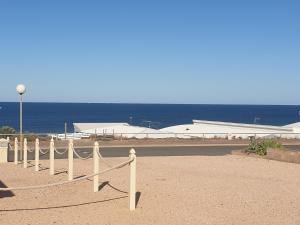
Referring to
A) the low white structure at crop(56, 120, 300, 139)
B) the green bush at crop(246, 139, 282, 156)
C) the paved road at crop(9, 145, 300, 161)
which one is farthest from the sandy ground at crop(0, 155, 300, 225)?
the low white structure at crop(56, 120, 300, 139)

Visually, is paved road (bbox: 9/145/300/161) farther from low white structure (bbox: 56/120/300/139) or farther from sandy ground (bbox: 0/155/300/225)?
low white structure (bbox: 56/120/300/139)

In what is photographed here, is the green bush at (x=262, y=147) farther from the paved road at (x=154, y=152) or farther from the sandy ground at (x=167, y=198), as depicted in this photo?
the sandy ground at (x=167, y=198)

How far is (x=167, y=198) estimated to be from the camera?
11.4 metres

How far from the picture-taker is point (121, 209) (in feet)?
33.6

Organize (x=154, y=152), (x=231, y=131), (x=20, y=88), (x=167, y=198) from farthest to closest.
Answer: (x=231, y=131)
(x=154, y=152)
(x=20, y=88)
(x=167, y=198)

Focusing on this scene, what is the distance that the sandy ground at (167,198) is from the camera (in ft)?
31.5

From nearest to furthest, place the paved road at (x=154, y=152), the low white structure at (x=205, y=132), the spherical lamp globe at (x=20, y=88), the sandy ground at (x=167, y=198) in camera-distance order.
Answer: the sandy ground at (x=167, y=198) → the spherical lamp globe at (x=20, y=88) → the paved road at (x=154, y=152) → the low white structure at (x=205, y=132)

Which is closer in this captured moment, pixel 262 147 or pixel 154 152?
pixel 262 147

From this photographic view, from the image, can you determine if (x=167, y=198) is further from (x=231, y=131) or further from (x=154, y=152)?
(x=231, y=131)

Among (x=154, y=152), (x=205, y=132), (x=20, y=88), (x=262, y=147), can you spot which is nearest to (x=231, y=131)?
(x=205, y=132)

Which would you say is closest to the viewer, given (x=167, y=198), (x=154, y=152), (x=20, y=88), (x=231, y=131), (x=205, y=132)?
(x=167, y=198)

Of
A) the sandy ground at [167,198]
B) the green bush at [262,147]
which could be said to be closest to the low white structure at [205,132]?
the green bush at [262,147]

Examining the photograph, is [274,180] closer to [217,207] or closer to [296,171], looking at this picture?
[296,171]

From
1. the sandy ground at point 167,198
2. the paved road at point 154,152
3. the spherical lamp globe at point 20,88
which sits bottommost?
the paved road at point 154,152
